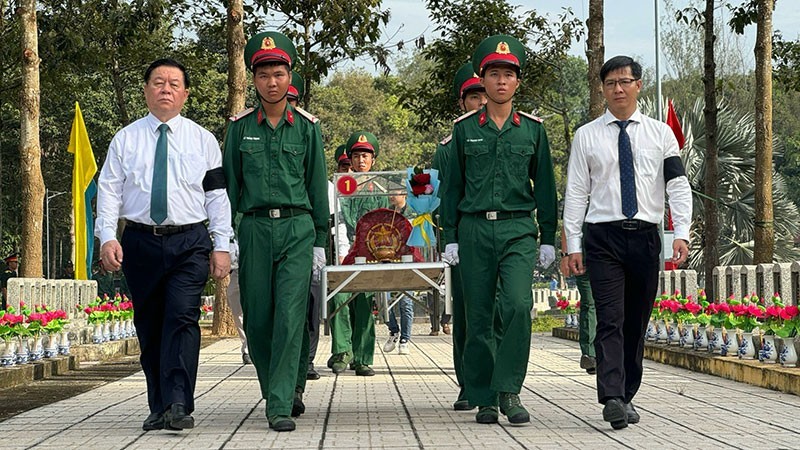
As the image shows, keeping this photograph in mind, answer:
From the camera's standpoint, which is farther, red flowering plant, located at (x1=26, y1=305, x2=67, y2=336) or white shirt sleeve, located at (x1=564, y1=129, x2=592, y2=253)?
red flowering plant, located at (x1=26, y1=305, x2=67, y2=336)

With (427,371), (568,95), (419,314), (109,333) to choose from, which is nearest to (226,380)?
(427,371)

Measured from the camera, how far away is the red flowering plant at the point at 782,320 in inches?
462

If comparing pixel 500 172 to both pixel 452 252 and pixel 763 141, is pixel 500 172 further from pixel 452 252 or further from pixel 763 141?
pixel 763 141

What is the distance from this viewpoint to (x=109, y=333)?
19.9 metres

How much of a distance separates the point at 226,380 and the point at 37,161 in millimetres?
11573

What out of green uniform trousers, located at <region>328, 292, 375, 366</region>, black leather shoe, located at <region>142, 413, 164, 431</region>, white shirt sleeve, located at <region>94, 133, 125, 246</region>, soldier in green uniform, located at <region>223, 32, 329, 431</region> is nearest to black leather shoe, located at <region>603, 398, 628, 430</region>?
soldier in green uniform, located at <region>223, 32, 329, 431</region>

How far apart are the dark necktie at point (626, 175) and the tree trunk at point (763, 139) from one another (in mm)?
12757

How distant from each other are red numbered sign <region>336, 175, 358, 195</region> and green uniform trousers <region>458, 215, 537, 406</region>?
3488 mm

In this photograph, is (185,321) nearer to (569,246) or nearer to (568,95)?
(569,246)

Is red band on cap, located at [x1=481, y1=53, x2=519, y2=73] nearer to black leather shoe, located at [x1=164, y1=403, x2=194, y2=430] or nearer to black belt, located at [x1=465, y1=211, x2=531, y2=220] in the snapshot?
black belt, located at [x1=465, y1=211, x2=531, y2=220]

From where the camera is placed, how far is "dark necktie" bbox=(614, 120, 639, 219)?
841 centimetres

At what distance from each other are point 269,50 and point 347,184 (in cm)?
366

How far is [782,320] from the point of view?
12.1 m

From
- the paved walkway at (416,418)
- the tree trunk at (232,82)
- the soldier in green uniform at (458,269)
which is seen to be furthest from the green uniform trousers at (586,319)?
the tree trunk at (232,82)
